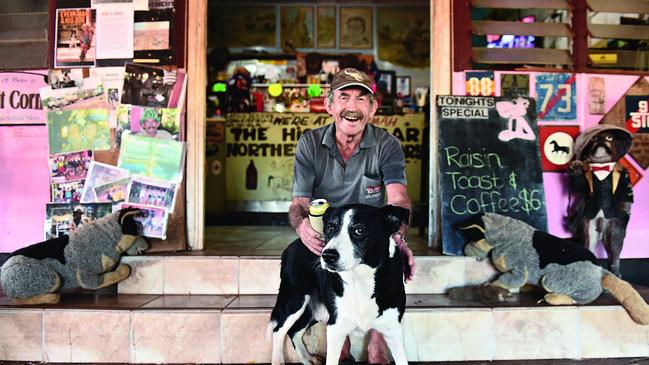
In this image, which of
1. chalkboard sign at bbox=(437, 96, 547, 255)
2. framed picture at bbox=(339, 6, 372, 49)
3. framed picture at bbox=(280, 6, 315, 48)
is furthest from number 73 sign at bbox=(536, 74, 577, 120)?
framed picture at bbox=(280, 6, 315, 48)

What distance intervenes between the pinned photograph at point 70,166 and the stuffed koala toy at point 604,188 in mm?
3788

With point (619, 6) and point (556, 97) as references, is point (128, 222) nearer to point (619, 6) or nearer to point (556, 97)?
point (556, 97)

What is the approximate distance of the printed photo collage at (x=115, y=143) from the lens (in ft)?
11.7

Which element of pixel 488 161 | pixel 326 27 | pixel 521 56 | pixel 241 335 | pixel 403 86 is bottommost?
pixel 241 335

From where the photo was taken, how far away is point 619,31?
3.92 metres

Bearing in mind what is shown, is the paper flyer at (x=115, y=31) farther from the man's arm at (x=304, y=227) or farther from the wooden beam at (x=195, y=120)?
the man's arm at (x=304, y=227)

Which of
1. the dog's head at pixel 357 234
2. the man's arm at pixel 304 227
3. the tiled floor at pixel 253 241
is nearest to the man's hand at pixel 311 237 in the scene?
the man's arm at pixel 304 227

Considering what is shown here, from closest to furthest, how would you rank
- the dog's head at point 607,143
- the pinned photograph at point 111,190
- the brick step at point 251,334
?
the brick step at point 251,334 → the dog's head at point 607,143 → the pinned photograph at point 111,190

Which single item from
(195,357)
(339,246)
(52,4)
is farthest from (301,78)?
(339,246)

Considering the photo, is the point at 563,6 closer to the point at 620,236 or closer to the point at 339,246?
the point at 620,236

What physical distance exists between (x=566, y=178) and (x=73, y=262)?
3727 mm

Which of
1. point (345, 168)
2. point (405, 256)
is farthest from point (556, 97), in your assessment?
point (405, 256)

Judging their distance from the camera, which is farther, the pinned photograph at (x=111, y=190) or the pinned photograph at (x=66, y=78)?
the pinned photograph at (x=66, y=78)

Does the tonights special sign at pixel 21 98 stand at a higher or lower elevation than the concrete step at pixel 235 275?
higher
